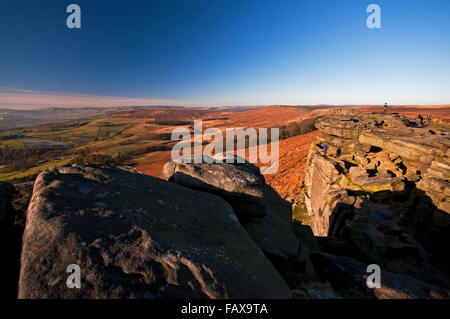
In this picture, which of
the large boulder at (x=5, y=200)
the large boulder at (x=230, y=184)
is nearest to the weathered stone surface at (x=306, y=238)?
the large boulder at (x=230, y=184)

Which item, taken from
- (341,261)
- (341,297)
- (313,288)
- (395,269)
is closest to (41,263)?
(313,288)

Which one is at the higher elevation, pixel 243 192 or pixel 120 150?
pixel 243 192

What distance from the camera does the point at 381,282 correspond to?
434 centimetres

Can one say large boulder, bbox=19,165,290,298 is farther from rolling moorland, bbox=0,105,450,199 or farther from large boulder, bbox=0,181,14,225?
rolling moorland, bbox=0,105,450,199

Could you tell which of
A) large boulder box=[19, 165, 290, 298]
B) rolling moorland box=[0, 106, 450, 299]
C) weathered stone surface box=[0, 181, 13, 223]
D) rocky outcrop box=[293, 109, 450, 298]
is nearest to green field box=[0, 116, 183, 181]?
weathered stone surface box=[0, 181, 13, 223]

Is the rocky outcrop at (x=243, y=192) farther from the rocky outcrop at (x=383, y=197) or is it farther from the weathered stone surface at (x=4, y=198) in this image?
the weathered stone surface at (x=4, y=198)

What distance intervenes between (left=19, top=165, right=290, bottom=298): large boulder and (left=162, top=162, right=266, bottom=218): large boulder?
165cm

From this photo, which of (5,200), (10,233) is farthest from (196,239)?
(5,200)

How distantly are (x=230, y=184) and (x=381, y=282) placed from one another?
15.2 feet

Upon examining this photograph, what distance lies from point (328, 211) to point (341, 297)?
11.3 meters

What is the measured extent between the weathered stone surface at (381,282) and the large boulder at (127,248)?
7.72ft

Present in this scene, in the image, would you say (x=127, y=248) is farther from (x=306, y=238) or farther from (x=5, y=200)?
(x=306, y=238)

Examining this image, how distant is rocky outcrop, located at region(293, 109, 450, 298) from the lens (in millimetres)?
8539

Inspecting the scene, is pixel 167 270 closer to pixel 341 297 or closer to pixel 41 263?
pixel 41 263
